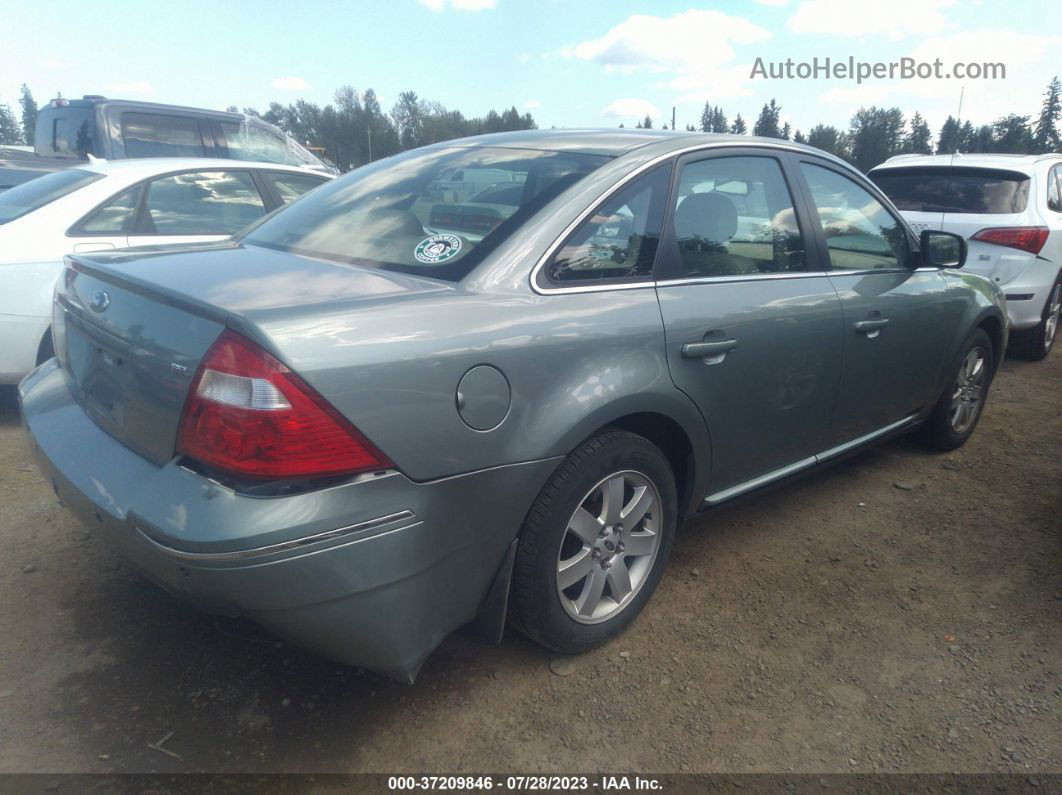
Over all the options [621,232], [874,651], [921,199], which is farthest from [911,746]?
[921,199]

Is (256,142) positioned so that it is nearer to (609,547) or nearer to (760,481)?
(760,481)

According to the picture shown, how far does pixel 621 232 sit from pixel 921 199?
4785 millimetres

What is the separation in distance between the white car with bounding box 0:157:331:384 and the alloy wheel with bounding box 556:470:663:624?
10.3 feet

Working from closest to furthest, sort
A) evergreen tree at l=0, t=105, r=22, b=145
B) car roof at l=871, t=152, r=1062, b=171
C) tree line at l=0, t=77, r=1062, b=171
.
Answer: car roof at l=871, t=152, r=1062, b=171 < tree line at l=0, t=77, r=1062, b=171 < evergreen tree at l=0, t=105, r=22, b=145

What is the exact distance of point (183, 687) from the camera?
7.45ft

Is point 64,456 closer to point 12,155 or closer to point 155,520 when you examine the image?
point 155,520

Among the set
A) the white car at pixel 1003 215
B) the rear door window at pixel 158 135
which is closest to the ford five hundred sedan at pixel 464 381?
the white car at pixel 1003 215

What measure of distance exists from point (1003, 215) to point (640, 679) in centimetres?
518

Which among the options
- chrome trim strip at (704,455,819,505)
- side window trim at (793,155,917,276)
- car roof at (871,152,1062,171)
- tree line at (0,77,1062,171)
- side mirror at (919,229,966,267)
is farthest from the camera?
tree line at (0,77,1062,171)

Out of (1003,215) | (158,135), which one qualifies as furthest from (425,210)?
(158,135)

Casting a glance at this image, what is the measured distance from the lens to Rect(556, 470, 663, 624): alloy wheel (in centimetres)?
236

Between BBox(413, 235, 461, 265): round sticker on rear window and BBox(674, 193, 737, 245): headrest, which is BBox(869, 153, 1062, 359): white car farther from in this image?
BBox(413, 235, 461, 265): round sticker on rear window

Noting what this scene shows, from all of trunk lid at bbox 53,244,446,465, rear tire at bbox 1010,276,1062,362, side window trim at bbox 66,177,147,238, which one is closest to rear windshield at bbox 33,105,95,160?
side window trim at bbox 66,177,147,238

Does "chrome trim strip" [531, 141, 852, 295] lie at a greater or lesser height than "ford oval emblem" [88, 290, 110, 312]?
greater
